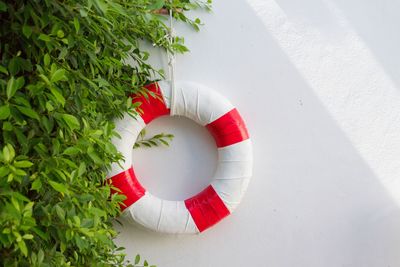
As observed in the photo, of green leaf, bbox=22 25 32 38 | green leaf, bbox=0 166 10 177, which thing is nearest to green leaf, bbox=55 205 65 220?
green leaf, bbox=0 166 10 177

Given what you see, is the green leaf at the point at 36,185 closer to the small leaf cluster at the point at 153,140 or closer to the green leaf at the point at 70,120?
the green leaf at the point at 70,120

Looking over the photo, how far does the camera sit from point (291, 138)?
206 centimetres

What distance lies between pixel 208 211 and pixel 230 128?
310mm

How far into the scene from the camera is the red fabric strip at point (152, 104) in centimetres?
192

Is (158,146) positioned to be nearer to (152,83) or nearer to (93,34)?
(152,83)

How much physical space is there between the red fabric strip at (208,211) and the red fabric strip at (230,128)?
0.20 metres

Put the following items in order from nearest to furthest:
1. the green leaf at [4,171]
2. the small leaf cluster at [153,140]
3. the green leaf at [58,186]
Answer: the green leaf at [4,171] → the green leaf at [58,186] → the small leaf cluster at [153,140]

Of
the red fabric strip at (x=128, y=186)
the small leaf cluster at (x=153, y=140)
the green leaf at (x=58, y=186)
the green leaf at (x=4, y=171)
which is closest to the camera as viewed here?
the green leaf at (x=4, y=171)

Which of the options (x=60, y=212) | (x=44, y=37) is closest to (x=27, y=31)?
(x=44, y=37)

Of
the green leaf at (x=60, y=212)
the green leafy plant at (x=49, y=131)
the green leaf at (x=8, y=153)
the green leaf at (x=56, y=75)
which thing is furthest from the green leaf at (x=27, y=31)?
the green leaf at (x=60, y=212)

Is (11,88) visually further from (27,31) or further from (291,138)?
(291,138)

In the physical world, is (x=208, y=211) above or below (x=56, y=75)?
below

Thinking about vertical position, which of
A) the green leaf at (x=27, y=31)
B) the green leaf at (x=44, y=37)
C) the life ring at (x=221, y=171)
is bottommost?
the life ring at (x=221, y=171)

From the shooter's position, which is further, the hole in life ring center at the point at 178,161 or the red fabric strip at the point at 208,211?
the hole in life ring center at the point at 178,161
